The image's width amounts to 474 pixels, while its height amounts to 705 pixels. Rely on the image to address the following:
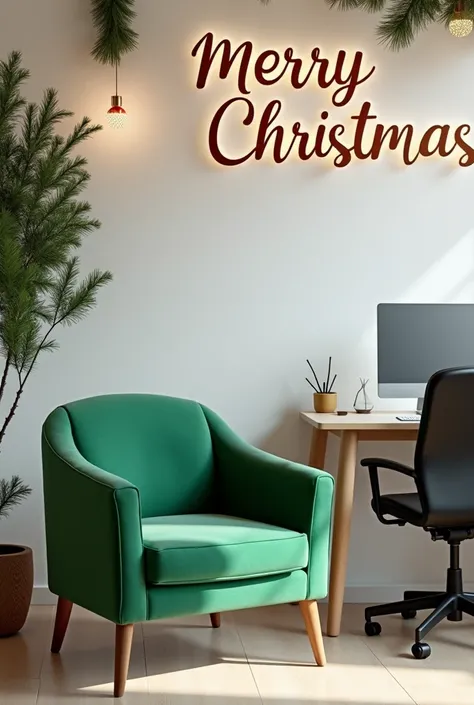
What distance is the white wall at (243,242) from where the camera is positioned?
13.7 ft

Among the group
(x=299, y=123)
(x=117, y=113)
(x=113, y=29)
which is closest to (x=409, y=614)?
(x=299, y=123)

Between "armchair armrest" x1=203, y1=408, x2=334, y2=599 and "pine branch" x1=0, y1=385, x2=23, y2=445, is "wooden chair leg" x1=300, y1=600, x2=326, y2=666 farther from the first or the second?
"pine branch" x1=0, y1=385, x2=23, y2=445

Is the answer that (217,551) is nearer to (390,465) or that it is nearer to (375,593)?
(390,465)

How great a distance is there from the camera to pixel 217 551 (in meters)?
3.06

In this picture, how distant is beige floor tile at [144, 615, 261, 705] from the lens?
9.95 feet

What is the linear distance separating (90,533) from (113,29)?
7.09 feet

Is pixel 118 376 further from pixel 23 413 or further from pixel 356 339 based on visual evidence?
pixel 356 339

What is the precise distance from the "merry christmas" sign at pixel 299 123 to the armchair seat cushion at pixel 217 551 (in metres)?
1.72

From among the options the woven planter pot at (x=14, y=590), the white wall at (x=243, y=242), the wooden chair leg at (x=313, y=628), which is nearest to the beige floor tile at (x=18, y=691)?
the woven planter pot at (x=14, y=590)

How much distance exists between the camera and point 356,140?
4.27 metres

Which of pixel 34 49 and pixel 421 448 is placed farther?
pixel 34 49

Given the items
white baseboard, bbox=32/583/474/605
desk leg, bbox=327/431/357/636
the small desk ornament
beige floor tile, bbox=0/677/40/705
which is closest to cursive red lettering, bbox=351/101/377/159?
the small desk ornament

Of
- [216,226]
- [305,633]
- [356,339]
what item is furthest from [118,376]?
[305,633]

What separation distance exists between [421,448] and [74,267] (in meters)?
1.69
